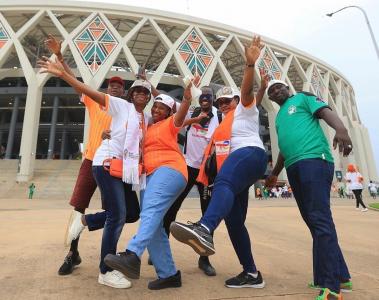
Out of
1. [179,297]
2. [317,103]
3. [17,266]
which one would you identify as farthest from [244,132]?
[17,266]

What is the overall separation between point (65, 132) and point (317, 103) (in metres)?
42.3

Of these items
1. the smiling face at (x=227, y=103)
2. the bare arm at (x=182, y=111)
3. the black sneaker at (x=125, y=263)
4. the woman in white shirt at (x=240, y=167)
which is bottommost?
the black sneaker at (x=125, y=263)

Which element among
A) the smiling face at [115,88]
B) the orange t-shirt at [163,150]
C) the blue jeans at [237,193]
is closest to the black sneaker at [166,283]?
the blue jeans at [237,193]

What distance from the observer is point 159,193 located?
8.21ft

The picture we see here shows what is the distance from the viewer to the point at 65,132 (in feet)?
136

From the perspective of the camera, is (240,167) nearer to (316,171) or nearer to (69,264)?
(316,171)

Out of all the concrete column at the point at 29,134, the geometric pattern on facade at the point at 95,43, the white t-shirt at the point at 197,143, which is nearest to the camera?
the white t-shirt at the point at 197,143

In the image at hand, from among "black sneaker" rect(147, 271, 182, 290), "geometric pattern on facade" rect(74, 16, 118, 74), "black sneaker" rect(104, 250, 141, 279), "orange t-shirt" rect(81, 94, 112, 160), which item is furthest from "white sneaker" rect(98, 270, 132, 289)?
"geometric pattern on facade" rect(74, 16, 118, 74)

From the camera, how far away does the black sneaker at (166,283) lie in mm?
2535

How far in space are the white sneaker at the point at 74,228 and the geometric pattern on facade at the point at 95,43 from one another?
2392 centimetres

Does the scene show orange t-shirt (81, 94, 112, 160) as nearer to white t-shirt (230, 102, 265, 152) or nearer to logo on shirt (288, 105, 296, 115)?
white t-shirt (230, 102, 265, 152)

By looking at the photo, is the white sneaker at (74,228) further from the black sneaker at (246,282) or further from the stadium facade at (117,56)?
the stadium facade at (117,56)

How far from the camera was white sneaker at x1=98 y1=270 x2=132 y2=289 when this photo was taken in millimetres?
2543

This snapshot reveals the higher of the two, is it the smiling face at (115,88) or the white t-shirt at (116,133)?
the smiling face at (115,88)
